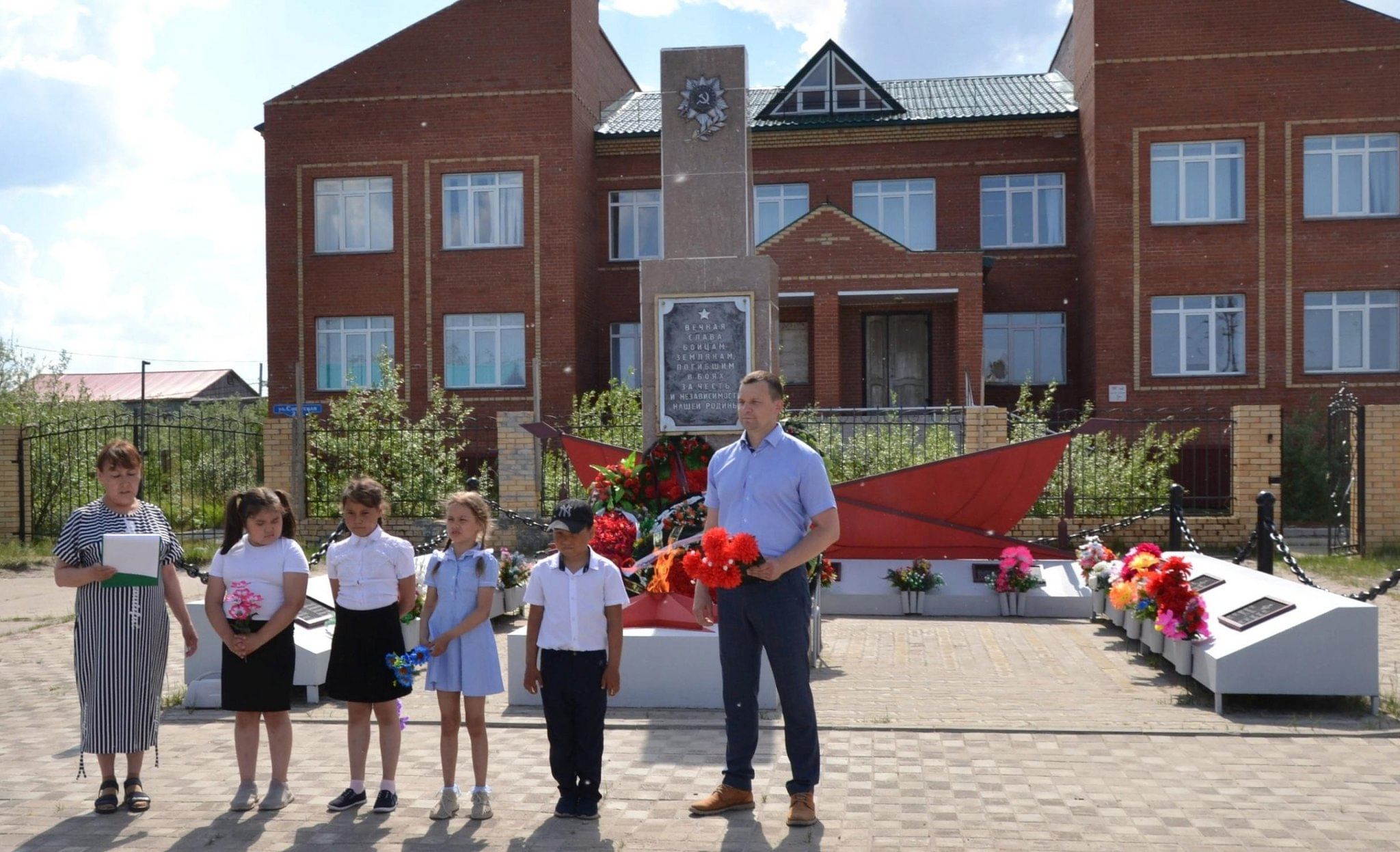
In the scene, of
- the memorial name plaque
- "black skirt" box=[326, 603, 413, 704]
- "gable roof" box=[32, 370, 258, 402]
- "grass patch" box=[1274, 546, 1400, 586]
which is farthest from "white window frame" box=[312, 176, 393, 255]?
"gable roof" box=[32, 370, 258, 402]

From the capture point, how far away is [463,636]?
528 cm

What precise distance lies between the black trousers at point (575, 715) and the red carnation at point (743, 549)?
0.71m

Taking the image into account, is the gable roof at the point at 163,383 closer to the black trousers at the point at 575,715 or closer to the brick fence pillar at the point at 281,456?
the brick fence pillar at the point at 281,456

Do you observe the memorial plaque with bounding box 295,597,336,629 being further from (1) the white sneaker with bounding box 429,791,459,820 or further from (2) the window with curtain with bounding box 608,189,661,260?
(2) the window with curtain with bounding box 608,189,661,260

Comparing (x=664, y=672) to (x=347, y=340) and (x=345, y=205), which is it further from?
(x=345, y=205)

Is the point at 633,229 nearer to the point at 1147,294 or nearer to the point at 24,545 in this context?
the point at 1147,294

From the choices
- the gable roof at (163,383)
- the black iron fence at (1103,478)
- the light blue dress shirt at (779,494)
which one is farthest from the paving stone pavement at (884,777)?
the gable roof at (163,383)

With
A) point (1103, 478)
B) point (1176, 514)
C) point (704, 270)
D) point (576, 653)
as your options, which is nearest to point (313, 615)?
point (704, 270)

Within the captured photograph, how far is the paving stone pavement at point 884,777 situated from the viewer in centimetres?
488

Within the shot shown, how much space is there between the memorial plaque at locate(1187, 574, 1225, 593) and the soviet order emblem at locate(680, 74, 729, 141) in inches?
182

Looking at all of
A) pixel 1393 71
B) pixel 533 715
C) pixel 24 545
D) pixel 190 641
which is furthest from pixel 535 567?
pixel 1393 71

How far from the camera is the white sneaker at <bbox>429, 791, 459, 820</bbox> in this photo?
16.9 ft

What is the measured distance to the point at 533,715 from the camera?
7.05 meters

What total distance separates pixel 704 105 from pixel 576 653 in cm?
522
